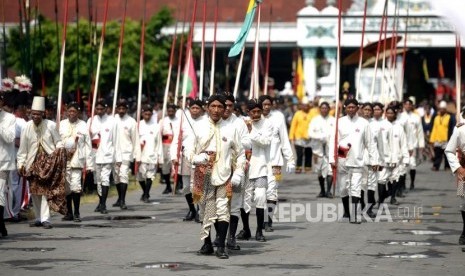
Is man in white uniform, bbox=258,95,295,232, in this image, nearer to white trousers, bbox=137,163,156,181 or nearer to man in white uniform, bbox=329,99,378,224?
man in white uniform, bbox=329,99,378,224

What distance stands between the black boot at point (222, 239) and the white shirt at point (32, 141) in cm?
410

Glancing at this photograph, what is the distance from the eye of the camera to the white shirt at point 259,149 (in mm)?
16797

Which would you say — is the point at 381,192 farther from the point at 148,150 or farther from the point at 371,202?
the point at 148,150

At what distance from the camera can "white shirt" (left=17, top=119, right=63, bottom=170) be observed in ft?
58.3

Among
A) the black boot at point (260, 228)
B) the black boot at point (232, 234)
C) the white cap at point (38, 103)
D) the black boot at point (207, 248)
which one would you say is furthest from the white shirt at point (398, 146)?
the black boot at point (207, 248)

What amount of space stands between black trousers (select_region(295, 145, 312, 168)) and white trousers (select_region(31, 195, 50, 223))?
49.6 ft

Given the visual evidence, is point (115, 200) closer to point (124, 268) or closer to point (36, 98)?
point (36, 98)

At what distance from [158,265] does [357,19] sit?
44.3 m

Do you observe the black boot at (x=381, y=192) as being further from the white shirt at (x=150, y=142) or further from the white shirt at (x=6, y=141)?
the white shirt at (x=6, y=141)

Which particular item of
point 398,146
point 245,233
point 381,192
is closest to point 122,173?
point 381,192

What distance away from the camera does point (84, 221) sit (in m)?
19.0

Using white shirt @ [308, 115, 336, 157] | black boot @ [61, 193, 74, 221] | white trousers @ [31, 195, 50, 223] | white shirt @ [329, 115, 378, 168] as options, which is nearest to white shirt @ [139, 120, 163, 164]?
black boot @ [61, 193, 74, 221]

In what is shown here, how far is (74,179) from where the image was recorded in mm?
19422

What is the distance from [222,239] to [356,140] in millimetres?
5569
